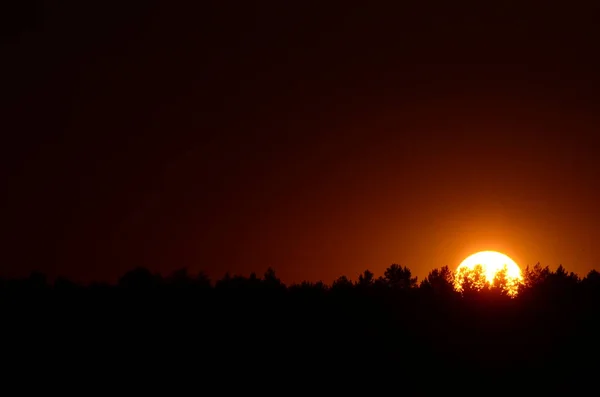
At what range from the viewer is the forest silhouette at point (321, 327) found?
194 ft

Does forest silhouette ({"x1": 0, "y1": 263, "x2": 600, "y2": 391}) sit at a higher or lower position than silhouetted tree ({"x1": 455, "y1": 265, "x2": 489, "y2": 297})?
lower

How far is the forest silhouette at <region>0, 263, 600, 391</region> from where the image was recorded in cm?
5900

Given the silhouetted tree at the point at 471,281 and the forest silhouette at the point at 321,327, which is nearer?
the forest silhouette at the point at 321,327

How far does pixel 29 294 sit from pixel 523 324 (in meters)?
43.0

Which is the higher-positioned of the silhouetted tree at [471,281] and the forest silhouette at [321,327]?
the silhouetted tree at [471,281]

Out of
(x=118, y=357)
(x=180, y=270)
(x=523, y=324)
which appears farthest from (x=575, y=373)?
(x=180, y=270)

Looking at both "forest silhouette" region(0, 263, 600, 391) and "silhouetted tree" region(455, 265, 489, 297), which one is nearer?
"forest silhouette" region(0, 263, 600, 391)

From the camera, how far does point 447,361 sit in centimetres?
6066

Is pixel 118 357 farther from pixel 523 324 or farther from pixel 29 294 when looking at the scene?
pixel 523 324

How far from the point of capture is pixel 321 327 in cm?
6600

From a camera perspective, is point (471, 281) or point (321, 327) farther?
point (471, 281)

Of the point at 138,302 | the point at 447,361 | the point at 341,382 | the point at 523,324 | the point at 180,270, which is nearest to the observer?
the point at 341,382

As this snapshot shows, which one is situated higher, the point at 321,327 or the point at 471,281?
the point at 471,281

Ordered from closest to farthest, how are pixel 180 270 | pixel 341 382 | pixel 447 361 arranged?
1. pixel 341 382
2. pixel 447 361
3. pixel 180 270
